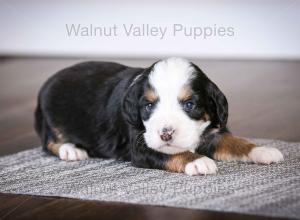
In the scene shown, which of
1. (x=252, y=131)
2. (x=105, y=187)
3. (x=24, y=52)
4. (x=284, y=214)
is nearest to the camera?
(x=284, y=214)

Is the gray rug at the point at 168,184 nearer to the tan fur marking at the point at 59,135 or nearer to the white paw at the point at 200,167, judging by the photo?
the white paw at the point at 200,167

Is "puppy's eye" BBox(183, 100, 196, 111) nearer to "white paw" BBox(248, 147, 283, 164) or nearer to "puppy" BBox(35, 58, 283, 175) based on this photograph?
"puppy" BBox(35, 58, 283, 175)

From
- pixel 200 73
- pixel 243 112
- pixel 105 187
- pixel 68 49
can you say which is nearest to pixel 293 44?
pixel 243 112

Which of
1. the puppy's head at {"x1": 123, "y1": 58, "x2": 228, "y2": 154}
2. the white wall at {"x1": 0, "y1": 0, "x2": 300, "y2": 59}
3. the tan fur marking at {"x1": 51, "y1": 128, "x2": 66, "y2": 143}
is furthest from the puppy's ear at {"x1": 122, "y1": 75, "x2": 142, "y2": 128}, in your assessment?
the white wall at {"x1": 0, "y1": 0, "x2": 300, "y2": 59}

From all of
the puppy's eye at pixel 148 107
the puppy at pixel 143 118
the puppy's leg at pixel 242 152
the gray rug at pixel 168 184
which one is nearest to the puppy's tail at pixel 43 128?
the puppy at pixel 143 118

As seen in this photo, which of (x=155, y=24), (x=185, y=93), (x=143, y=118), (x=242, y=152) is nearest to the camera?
(x=185, y=93)

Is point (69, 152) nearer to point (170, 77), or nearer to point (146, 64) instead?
point (170, 77)

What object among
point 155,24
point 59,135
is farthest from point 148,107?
point 155,24

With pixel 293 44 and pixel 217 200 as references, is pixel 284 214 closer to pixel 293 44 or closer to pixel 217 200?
pixel 217 200
